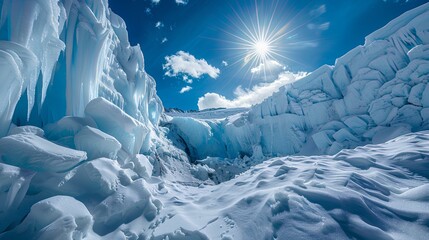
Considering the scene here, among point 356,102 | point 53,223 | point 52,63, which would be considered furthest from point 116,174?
point 356,102

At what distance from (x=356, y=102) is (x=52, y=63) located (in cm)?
1325

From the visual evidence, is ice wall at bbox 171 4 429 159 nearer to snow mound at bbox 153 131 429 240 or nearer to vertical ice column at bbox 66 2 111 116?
snow mound at bbox 153 131 429 240

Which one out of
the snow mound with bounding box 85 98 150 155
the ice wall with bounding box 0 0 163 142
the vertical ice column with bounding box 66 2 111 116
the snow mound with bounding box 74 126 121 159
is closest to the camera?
the ice wall with bounding box 0 0 163 142

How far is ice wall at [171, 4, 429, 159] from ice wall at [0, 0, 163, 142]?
33.2 feet

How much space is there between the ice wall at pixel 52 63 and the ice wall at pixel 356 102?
1011 cm

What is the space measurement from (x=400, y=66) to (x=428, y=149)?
8.10m

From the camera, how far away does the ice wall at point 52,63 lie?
3.48 meters

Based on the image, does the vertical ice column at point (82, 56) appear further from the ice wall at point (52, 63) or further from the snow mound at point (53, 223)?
the snow mound at point (53, 223)

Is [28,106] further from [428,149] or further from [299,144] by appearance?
[299,144]

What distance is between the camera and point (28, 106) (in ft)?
13.6

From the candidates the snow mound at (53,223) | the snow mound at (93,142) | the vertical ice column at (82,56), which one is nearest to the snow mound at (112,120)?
the vertical ice column at (82,56)

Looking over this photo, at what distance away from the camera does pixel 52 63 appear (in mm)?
4609

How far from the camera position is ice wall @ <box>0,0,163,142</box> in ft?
11.4

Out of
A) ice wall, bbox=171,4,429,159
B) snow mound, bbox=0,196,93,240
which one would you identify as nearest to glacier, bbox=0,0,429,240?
snow mound, bbox=0,196,93,240
